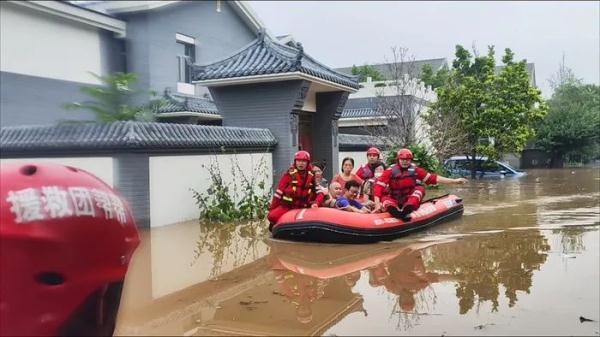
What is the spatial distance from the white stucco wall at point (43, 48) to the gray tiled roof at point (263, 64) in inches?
381

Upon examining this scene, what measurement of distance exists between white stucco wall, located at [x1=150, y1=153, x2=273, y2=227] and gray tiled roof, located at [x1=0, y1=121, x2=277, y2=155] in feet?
0.84

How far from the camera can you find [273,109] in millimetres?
13539

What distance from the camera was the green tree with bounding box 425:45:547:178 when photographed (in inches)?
878

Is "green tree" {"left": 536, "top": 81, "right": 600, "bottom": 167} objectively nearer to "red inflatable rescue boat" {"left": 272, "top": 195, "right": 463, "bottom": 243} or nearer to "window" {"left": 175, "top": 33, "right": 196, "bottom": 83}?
"window" {"left": 175, "top": 33, "right": 196, "bottom": 83}

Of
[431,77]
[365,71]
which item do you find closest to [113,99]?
[431,77]

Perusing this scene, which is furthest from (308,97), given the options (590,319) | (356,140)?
(590,319)

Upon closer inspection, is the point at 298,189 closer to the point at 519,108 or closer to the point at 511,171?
the point at 519,108

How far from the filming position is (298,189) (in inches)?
332

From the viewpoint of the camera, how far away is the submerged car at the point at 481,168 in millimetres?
24312

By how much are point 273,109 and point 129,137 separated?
208 inches

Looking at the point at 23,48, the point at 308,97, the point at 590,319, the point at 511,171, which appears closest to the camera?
the point at 23,48

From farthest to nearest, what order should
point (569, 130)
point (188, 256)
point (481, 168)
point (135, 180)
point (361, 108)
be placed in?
point (569, 130), point (361, 108), point (481, 168), point (135, 180), point (188, 256)

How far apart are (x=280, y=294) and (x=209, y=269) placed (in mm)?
1569

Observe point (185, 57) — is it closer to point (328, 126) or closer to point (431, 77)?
point (328, 126)
